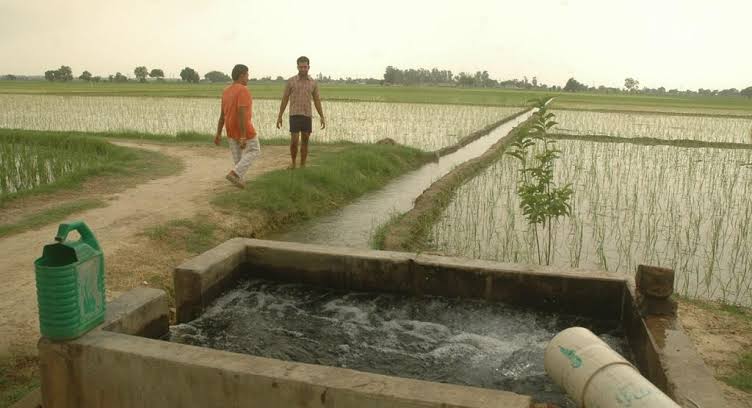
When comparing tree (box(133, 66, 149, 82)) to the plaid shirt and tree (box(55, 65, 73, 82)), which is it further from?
the plaid shirt

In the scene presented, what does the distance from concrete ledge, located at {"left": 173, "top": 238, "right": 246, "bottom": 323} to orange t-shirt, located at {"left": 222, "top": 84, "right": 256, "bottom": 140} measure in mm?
2907

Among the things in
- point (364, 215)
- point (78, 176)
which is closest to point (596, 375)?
point (364, 215)

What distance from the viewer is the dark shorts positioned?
8016 mm

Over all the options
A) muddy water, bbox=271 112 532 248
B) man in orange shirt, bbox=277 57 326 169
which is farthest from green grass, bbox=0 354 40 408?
man in orange shirt, bbox=277 57 326 169

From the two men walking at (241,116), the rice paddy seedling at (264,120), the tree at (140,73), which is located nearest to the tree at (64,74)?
the tree at (140,73)

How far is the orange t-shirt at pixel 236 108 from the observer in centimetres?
676

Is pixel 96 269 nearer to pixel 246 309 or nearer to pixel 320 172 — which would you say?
pixel 246 309

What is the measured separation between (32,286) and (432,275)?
275 centimetres

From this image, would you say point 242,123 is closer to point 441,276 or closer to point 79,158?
point 441,276

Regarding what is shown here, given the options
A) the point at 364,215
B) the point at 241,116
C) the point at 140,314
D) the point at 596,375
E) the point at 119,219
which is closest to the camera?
the point at 596,375

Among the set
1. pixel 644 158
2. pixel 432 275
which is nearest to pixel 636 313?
pixel 432 275

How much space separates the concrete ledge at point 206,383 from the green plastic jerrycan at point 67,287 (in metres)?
0.08

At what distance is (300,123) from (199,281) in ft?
14.9

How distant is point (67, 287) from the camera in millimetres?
2633
